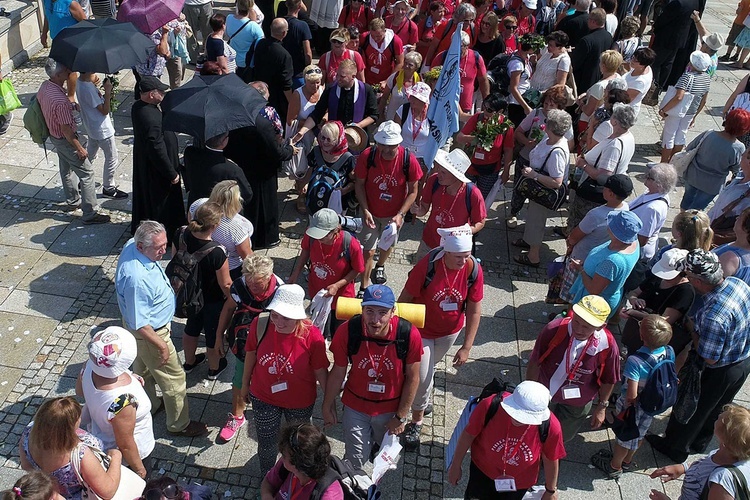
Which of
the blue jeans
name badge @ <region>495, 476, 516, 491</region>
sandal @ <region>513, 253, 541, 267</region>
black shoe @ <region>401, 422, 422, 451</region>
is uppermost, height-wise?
name badge @ <region>495, 476, 516, 491</region>

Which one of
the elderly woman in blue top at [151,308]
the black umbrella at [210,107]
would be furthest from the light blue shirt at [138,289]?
the black umbrella at [210,107]

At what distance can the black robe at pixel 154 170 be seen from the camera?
21.7 feet

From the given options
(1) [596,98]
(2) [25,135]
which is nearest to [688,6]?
(1) [596,98]

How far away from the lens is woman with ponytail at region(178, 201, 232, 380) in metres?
5.12

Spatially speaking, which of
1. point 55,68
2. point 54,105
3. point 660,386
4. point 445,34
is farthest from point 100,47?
point 660,386

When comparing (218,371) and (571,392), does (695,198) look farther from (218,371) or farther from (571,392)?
(218,371)

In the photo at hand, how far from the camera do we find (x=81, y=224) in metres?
7.73

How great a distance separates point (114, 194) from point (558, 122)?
5294mm

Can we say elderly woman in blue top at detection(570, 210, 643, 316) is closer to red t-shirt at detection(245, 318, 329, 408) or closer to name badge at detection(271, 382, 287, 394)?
red t-shirt at detection(245, 318, 329, 408)

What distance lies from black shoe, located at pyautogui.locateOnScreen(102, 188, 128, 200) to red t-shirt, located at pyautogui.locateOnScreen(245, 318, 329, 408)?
14.9 ft

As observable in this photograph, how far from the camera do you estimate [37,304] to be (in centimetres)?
652

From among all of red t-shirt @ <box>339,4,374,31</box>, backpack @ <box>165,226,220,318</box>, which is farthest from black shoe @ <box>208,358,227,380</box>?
red t-shirt @ <box>339,4,374,31</box>

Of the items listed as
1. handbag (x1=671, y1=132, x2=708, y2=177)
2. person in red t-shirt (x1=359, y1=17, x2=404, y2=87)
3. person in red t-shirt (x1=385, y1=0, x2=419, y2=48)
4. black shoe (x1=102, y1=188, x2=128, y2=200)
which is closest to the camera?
handbag (x1=671, y1=132, x2=708, y2=177)

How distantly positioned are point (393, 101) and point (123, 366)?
5.41 m
